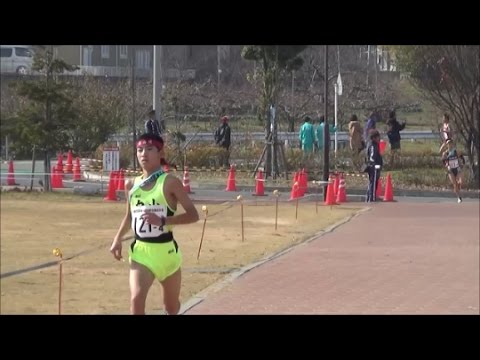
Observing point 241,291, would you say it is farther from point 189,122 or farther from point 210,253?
point 189,122

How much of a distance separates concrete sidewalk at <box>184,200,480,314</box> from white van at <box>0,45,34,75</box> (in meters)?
5.51

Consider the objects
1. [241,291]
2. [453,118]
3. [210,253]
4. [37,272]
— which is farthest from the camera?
[453,118]

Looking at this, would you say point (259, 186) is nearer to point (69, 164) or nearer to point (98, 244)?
point (69, 164)

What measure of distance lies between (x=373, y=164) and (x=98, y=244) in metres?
7.80

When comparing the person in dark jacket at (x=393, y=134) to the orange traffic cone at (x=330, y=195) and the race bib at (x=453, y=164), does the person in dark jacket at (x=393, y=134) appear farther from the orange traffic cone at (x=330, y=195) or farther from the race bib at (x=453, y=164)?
the orange traffic cone at (x=330, y=195)

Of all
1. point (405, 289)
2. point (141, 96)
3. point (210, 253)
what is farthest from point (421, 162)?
point (405, 289)

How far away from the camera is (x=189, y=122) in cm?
1825

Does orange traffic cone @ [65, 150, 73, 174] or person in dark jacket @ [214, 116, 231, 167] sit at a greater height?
person in dark jacket @ [214, 116, 231, 167]

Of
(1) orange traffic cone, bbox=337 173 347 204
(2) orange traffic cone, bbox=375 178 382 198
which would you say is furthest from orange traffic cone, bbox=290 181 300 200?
(2) orange traffic cone, bbox=375 178 382 198

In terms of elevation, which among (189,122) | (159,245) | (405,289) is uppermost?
(189,122)

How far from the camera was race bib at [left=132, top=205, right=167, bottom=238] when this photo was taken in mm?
5637

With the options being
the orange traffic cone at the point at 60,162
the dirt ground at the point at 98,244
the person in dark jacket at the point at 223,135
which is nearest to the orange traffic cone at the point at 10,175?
the dirt ground at the point at 98,244

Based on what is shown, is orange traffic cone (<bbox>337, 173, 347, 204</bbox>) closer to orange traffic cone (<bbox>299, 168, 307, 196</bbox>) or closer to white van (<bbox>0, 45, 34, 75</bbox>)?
orange traffic cone (<bbox>299, 168, 307, 196</bbox>)

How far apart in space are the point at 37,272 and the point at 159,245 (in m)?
4.67
